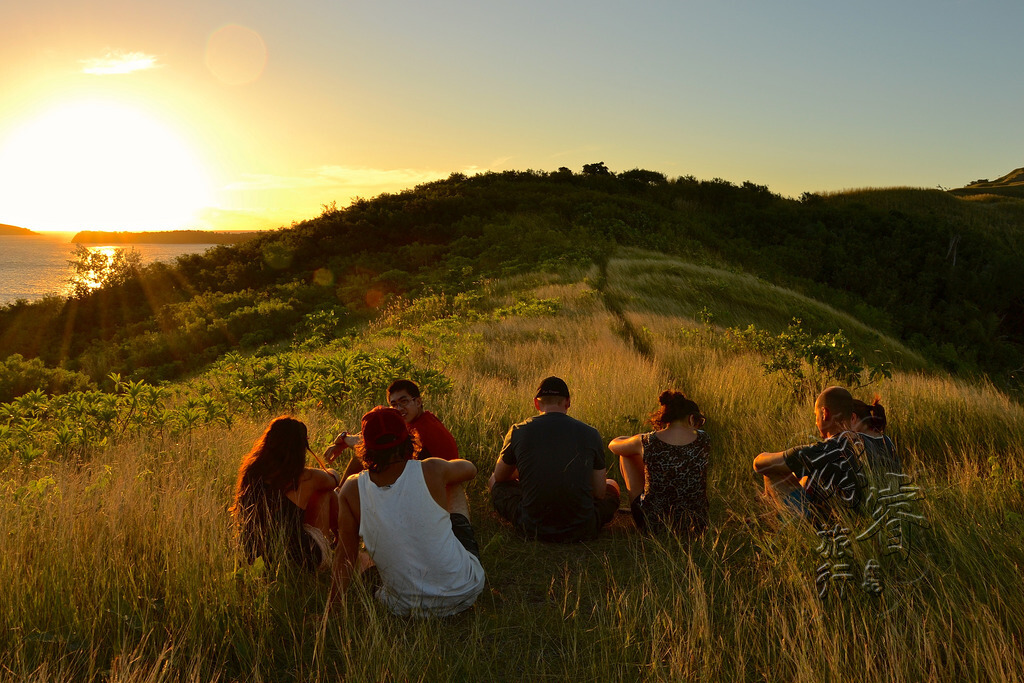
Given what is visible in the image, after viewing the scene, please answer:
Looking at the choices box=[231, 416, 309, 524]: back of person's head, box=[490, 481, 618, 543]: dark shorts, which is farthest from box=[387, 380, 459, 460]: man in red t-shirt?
box=[231, 416, 309, 524]: back of person's head

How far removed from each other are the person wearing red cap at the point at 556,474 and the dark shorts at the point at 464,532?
847mm

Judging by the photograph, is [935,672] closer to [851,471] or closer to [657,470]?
[851,471]

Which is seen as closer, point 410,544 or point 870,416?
point 410,544

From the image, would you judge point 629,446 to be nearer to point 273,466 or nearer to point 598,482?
point 598,482

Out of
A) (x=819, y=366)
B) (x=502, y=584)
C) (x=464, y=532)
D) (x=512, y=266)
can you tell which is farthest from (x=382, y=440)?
(x=512, y=266)

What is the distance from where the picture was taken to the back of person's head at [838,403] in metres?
4.36

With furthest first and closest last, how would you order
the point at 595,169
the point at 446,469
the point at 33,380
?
the point at 595,169, the point at 33,380, the point at 446,469

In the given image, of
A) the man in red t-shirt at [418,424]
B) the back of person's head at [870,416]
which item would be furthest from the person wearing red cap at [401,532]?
the back of person's head at [870,416]

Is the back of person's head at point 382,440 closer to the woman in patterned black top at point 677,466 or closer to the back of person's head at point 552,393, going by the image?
the back of person's head at point 552,393

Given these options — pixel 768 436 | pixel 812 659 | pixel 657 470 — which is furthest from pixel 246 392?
pixel 812 659

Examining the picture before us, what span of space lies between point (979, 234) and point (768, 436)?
50.0m

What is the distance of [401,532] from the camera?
11.3 ft

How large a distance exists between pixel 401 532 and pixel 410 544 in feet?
0.29

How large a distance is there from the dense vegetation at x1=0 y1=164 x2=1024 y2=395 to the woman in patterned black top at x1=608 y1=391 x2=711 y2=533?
19.1m
